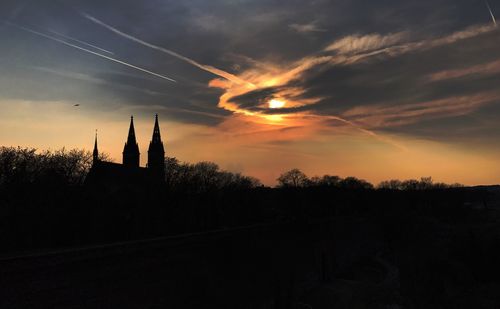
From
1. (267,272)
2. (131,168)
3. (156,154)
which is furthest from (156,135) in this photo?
(267,272)

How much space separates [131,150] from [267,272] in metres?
44.2

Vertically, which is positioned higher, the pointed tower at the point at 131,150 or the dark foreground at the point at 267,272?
the pointed tower at the point at 131,150

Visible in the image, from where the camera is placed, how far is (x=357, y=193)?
76.6 metres

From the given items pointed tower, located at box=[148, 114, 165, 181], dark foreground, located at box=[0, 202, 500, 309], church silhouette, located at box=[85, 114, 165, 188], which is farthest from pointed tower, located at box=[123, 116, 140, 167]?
dark foreground, located at box=[0, 202, 500, 309]

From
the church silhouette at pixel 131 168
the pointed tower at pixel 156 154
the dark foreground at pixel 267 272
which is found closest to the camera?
the dark foreground at pixel 267 272

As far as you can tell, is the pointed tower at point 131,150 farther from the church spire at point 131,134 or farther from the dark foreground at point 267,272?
the dark foreground at point 267,272

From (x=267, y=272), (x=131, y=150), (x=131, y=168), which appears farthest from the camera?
(x=131, y=150)

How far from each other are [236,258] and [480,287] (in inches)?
900

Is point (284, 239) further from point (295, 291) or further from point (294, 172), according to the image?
point (294, 172)

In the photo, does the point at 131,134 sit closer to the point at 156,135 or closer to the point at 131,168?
the point at 156,135

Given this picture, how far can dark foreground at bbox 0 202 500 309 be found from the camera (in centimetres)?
1527

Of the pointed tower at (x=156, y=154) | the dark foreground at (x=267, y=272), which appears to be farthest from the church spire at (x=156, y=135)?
the dark foreground at (x=267, y=272)

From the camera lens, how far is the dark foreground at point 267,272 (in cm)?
1527

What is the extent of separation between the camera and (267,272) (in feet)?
91.0
